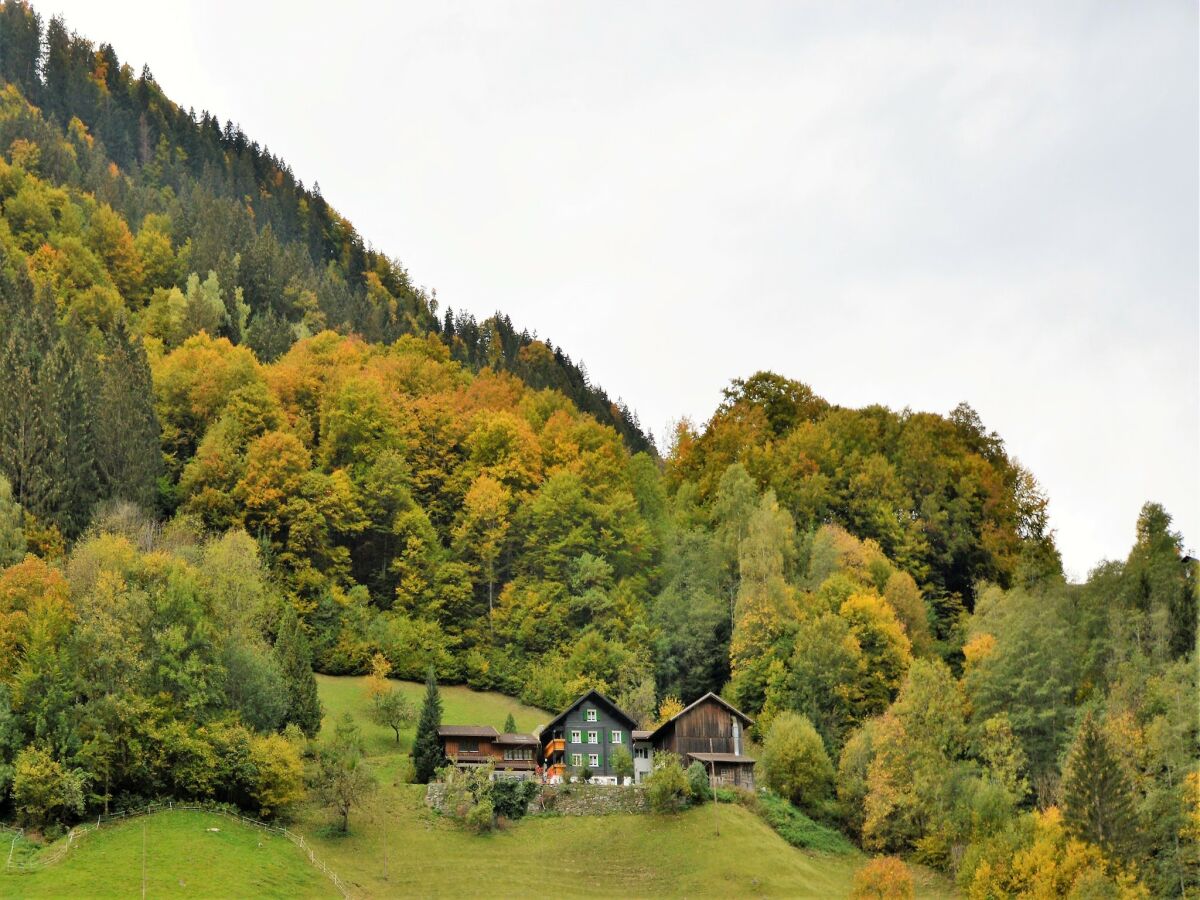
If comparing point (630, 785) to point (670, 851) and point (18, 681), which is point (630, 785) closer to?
point (670, 851)

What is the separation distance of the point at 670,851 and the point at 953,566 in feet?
147

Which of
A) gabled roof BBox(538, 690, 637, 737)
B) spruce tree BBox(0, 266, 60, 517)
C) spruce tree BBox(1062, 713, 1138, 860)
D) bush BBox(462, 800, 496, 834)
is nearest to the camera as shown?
spruce tree BBox(1062, 713, 1138, 860)

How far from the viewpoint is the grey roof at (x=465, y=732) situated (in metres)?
76.9

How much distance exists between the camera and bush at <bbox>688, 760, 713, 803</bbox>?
73.2m

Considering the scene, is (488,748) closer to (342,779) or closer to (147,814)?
(342,779)

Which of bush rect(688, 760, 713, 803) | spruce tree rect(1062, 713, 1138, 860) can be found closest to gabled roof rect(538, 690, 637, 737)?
bush rect(688, 760, 713, 803)

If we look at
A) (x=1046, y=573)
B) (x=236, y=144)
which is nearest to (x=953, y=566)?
(x=1046, y=573)

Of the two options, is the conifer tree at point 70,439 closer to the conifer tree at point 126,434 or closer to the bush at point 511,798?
the conifer tree at point 126,434

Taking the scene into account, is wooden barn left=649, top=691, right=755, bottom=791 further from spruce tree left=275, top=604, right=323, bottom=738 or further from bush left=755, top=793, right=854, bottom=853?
spruce tree left=275, top=604, right=323, bottom=738

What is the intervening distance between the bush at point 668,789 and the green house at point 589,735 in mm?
7236

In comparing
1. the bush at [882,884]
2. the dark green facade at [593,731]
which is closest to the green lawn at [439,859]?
the bush at [882,884]

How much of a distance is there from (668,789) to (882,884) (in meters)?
13.9

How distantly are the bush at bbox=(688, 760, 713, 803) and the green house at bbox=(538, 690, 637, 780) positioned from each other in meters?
6.91

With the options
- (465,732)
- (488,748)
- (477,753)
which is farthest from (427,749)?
(488,748)
